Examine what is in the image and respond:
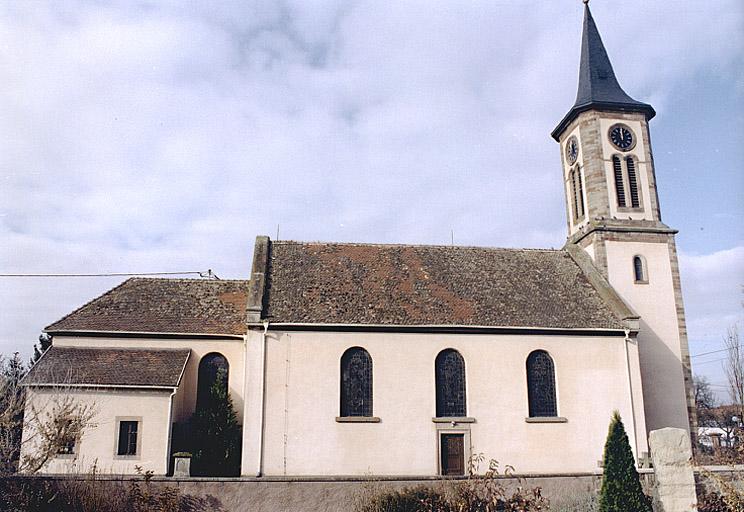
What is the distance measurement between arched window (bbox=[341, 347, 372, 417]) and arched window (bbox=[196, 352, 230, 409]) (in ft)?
17.3

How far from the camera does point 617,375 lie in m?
26.7

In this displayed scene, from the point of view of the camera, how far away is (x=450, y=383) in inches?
1025

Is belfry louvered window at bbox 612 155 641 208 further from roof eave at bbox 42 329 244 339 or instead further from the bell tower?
roof eave at bbox 42 329 244 339

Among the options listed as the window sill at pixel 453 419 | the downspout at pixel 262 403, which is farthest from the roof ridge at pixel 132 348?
the window sill at pixel 453 419

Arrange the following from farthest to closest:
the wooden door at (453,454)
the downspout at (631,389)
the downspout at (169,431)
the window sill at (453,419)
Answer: the downspout at (631,389)
the window sill at (453,419)
the wooden door at (453,454)
the downspout at (169,431)

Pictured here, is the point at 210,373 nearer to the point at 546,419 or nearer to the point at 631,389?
the point at 546,419

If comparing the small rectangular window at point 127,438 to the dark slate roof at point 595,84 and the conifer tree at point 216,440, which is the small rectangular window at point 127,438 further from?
the dark slate roof at point 595,84

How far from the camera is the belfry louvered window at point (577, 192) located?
3319cm

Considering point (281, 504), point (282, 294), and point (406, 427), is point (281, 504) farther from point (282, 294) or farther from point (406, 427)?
point (282, 294)

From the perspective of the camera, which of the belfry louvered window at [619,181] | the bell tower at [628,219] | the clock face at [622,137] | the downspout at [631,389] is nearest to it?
the downspout at [631,389]

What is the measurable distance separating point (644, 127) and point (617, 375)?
13.9 metres

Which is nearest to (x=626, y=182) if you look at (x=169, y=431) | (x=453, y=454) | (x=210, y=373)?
(x=453, y=454)

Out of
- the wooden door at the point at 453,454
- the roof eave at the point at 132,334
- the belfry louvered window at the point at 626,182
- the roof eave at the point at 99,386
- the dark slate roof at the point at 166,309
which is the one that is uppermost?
the belfry louvered window at the point at 626,182

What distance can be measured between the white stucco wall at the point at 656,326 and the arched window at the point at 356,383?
12885 mm
